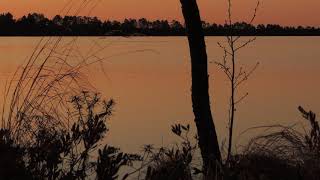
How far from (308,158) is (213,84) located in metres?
28.0

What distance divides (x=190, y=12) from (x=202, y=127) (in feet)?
3.40

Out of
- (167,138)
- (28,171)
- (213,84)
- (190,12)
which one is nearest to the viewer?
(28,171)

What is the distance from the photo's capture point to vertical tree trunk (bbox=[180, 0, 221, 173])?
244 inches

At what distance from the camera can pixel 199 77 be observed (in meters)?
6.29

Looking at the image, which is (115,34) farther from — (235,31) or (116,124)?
(116,124)

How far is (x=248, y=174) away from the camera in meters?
3.11

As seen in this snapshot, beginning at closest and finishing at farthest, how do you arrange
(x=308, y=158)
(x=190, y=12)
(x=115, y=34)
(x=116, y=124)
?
(x=115, y=34)
(x=308, y=158)
(x=190, y=12)
(x=116, y=124)

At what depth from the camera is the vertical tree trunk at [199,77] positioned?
6199mm

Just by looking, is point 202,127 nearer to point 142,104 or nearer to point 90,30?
point 90,30

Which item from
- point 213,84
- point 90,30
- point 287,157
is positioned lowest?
point 213,84

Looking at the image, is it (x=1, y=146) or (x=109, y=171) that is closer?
(x=109, y=171)

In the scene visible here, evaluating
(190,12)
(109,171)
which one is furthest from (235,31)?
(109,171)

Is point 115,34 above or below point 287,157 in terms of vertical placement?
above

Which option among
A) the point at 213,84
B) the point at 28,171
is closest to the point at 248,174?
the point at 28,171
